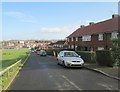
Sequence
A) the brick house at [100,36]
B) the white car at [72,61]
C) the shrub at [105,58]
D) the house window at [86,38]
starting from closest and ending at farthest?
1. the shrub at [105,58]
2. the white car at [72,61]
3. the brick house at [100,36]
4. the house window at [86,38]

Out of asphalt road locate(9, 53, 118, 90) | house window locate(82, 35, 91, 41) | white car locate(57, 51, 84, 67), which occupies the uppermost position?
house window locate(82, 35, 91, 41)

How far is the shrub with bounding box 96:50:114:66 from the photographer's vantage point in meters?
21.4

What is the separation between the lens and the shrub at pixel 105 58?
2136cm

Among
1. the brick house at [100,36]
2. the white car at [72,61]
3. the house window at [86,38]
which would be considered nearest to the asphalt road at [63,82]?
the white car at [72,61]

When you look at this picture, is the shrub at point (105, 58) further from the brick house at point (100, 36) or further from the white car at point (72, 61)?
the brick house at point (100, 36)

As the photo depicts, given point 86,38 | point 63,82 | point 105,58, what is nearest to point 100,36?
point 86,38

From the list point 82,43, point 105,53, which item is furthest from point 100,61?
point 82,43

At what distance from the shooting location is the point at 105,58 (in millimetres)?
22203

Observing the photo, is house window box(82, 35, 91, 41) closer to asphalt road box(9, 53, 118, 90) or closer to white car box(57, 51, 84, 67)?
white car box(57, 51, 84, 67)

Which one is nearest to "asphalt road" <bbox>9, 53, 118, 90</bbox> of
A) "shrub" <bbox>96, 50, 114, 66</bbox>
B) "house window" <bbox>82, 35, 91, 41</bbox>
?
"shrub" <bbox>96, 50, 114, 66</bbox>

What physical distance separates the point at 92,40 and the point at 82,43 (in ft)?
26.1

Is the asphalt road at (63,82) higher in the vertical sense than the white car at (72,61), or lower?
lower

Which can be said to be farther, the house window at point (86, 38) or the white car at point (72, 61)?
the house window at point (86, 38)

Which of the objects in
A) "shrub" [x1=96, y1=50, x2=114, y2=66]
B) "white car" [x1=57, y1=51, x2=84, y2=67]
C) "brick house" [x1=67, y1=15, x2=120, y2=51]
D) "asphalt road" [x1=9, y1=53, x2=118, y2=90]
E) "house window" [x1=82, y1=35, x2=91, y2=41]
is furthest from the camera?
"house window" [x1=82, y1=35, x2=91, y2=41]
